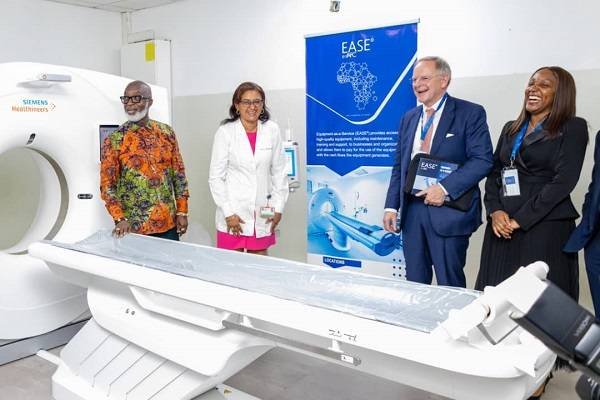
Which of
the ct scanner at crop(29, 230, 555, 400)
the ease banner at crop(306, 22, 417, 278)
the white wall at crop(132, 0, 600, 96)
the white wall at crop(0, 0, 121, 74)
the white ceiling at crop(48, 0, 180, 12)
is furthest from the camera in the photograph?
the white ceiling at crop(48, 0, 180, 12)

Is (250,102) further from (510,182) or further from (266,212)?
(510,182)

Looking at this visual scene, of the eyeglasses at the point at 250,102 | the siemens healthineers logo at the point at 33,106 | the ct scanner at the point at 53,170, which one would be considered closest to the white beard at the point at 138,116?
the ct scanner at the point at 53,170

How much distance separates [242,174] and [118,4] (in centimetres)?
231

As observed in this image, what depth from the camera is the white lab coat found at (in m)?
2.61

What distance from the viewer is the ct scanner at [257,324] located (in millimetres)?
1107

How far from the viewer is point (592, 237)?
1.98m

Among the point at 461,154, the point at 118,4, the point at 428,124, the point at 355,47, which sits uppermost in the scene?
the point at 118,4

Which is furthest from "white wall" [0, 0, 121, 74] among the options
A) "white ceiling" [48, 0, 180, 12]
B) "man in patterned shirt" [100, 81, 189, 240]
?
"man in patterned shirt" [100, 81, 189, 240]

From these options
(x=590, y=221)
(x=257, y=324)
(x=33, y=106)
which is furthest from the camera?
(x=33, y=106)

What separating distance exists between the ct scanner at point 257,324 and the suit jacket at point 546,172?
0.68 meters

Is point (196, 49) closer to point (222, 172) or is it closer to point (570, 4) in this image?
point (222, 172)

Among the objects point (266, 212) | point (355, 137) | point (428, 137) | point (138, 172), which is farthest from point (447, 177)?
point (138, 172)

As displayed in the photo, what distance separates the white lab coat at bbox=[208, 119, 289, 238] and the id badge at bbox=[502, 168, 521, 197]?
1.07 metres

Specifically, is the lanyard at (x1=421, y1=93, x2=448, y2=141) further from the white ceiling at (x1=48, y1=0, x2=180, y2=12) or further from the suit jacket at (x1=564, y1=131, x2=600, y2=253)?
the white ceiling at (x1=48, y1=0, x2=180, y2=12)
